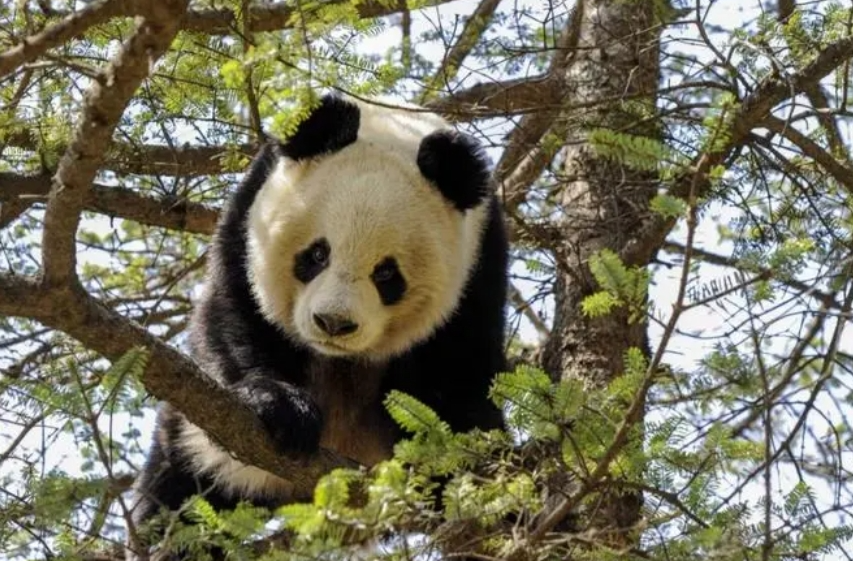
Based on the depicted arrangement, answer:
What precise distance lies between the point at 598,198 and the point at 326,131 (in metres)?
1.54

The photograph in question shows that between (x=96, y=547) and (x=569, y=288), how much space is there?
2914 millimetres

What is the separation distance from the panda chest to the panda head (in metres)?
0.23

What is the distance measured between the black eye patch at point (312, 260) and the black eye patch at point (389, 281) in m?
0.22

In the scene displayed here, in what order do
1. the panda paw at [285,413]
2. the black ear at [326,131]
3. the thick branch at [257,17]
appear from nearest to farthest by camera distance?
the panda paw at [285,413], the thick branch at [257,17], the black ear at [326,131]

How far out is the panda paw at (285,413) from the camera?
15.0 ft

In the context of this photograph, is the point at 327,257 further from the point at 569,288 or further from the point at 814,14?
the point at 814,14

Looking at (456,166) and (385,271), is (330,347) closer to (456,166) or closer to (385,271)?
(385,271)

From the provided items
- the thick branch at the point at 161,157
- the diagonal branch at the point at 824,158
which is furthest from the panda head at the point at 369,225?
the diagonal branch at the point at 824,158

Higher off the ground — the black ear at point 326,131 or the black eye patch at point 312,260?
the black ear at point 326,131

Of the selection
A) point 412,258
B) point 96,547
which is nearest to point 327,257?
point 412,258

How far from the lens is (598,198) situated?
6.38 m

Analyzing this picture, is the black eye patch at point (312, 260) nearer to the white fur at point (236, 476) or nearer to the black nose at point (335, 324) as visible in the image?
the black nose at point (335, 324)

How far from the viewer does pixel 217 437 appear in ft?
14.3

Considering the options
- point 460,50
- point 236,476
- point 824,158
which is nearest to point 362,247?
point 236,476
